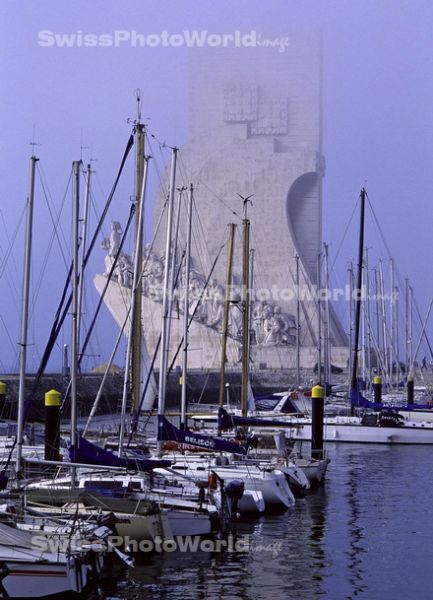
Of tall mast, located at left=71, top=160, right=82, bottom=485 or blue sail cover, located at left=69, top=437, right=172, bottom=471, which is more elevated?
tall mast, located at left=71, top=160, right=82, bottom=485

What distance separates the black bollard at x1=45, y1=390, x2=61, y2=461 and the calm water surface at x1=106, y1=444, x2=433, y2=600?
11.5 feet

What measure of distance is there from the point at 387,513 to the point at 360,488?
131 inches

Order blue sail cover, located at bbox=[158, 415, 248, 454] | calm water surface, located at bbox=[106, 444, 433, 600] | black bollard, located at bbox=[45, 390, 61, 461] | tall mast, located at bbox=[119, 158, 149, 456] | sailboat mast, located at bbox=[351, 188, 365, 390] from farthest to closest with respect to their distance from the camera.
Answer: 1. sailboat mast, located at bbox=[351, 188, 365, 390]
2. tall mast, located at bbox=[119, 158, 149, 456]
3. blue sail cover, located at bbox=[158, 415, 248, 454]
4. black bollard, located at bbox=[45, 390, 61, 461]
5. calm water surface, located at bbox=[106, 444, 433, 600]

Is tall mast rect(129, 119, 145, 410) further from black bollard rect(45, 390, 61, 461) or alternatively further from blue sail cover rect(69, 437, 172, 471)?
blue sail cover rect(69, 437, 172, 471)

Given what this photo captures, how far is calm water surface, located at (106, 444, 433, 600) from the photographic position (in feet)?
41.4

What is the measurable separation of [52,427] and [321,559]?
6332mm

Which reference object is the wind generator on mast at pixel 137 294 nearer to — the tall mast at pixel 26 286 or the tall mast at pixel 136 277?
the tall mast at pixel 136 277

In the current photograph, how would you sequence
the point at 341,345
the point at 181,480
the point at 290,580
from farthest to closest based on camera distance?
the point at 341,345
the point at 181,480
the point at 290,580

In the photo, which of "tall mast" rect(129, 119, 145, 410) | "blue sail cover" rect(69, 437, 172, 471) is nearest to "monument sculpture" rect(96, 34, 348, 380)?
"tall mast" rect(129, 119, 145, 410)

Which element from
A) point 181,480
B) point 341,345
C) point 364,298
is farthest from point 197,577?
point 341,345

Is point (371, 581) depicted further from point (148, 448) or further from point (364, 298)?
point (364, 298)

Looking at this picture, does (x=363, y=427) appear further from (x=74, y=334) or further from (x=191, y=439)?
(x=74, y=334)

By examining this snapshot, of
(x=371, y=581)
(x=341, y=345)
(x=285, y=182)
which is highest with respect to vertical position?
(x=285, y=182)

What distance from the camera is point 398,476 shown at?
2377 cm
